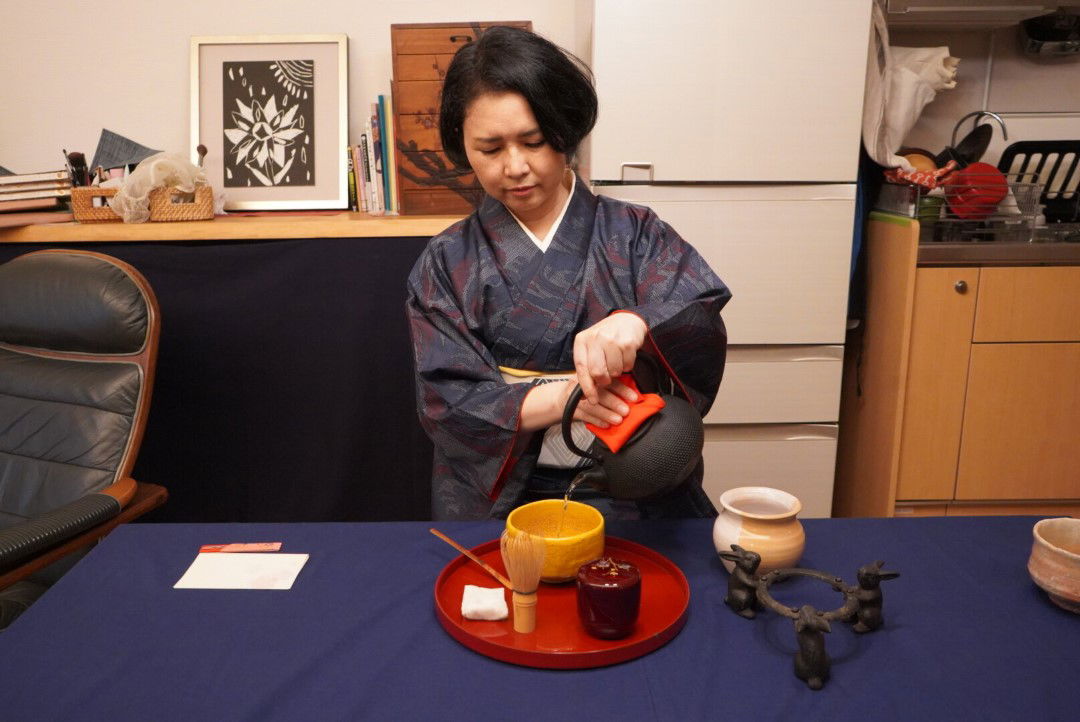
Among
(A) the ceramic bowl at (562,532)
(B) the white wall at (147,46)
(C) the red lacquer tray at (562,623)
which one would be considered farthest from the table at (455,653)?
(B) the white wall at (147,46)

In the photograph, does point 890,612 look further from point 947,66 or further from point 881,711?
point 947,66

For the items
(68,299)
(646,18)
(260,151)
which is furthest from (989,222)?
(68,299)

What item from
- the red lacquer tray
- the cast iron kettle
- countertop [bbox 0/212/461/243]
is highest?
countertop [bbox 0/212/461/243]

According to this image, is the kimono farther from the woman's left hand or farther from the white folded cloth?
the white folded cloth

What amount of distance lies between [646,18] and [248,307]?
1.29 metres

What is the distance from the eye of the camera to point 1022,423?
7.67 feet

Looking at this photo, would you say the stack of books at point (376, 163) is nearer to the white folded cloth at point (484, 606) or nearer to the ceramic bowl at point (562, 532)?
the ceramic bowl at point (562, 532)

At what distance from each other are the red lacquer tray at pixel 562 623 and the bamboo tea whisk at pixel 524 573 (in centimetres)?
2

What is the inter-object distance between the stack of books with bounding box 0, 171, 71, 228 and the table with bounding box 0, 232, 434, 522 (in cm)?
10

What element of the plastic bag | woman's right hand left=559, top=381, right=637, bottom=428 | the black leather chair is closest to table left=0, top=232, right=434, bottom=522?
the black leather chair

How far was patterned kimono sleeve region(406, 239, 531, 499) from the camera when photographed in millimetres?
1262

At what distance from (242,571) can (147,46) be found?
210 cm

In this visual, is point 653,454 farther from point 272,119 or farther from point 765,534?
point 272,119

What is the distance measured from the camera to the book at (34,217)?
7.50ft
